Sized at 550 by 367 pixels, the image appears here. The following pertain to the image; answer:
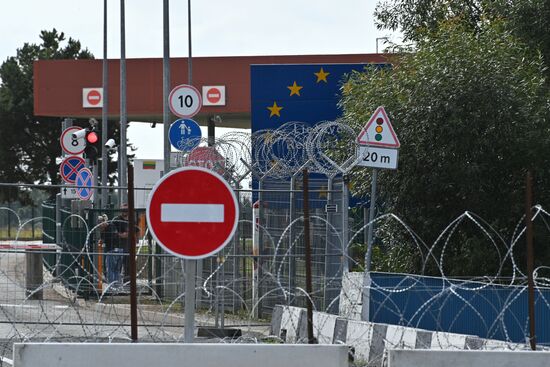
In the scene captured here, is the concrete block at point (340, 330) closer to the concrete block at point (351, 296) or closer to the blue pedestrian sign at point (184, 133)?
the concrete block at point (351, 296)

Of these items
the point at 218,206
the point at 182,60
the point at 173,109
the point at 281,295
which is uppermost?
the point at 182,60

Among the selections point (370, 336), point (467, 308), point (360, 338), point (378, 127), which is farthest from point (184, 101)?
point (467, 308)

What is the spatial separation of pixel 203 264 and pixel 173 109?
515cm

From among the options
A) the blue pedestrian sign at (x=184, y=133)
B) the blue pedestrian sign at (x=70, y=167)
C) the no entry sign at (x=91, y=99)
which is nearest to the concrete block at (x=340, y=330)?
the blue pedestrian sign at (x=184, y=133)

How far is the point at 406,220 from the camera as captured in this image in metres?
18.9

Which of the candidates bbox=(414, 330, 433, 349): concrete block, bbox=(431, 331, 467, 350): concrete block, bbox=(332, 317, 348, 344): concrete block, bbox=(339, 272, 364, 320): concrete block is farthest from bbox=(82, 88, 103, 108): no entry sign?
bbox=(431, 331, 467, 350): concrete block

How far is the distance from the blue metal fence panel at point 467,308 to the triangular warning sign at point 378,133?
2.08 metres

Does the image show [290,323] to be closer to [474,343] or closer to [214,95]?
[474,343]

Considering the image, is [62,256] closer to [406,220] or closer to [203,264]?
[203,264]

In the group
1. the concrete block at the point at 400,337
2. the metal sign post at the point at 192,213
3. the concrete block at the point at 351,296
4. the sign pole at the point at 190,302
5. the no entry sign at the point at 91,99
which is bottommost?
the concrete block at the point at 400,337

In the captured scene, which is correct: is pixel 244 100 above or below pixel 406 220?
above

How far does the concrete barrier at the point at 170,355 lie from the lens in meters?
8.52

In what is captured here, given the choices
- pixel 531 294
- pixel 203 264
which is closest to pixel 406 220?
pixel 203 264

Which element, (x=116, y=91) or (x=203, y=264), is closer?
(x=203, y=264)
